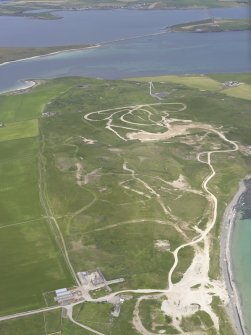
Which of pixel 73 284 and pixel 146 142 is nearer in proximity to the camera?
pixel 73 284

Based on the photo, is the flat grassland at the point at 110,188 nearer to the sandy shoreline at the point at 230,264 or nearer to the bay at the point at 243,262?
the sandy shoreline at the point at 230,264

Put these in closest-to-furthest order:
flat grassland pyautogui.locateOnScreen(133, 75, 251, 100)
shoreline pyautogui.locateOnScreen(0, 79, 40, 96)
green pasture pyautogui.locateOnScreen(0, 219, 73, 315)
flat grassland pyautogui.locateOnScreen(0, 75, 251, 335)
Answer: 1. green pasture pyautogui.locateOnScreen(0, 219, 73, 315)
2. flat grassland pyautogui.locateOnScreen(0, 75, 251, 335)
3. flat grassland pyautogui.locateOnScreen(133, 75, 251, 100)
4. shoreline pyautogui.locateOnScreen(0, 79, 40, 96)

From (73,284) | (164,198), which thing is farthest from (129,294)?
(164,198)

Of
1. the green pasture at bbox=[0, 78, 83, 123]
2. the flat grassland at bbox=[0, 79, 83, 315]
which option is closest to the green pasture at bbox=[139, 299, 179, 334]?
the flat grassland at bbox=[0, 79, 83, 315]

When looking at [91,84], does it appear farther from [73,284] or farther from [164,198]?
[73,284]

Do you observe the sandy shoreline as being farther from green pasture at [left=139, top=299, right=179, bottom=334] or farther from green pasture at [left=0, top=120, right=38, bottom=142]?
green pasture at [left=0, top=120, right=38, bottom=142]

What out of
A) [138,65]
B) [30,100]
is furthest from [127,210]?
[138,65]
